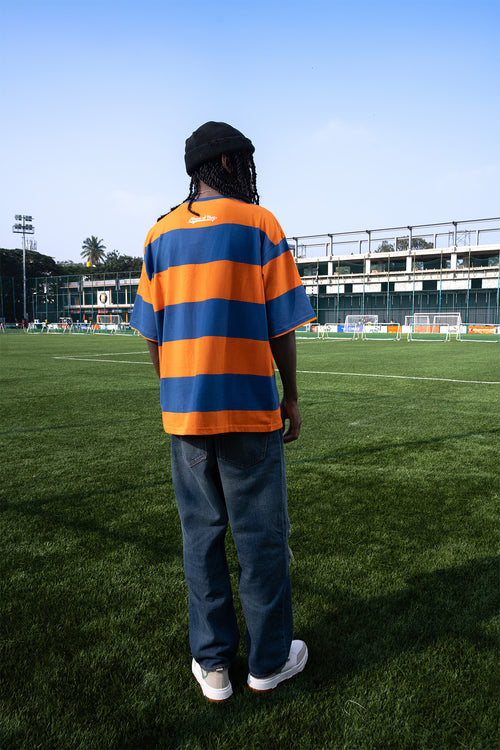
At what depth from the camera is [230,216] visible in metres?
1.77

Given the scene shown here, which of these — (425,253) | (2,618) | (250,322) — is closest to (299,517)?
(2,618)

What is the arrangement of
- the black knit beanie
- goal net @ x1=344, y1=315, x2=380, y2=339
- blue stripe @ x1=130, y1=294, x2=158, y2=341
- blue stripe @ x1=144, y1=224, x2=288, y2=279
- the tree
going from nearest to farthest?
blue stripe @ x1=144, y1=224, x2=288, y2=279, the black knit beanie, blue stripe @ x1=130, y1=294, x2=158, y2=341, goal net @ x1=344, y1=315, x2=380, y2=339, the tree

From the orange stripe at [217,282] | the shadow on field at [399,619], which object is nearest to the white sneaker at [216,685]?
the shadow on field at [399,619]

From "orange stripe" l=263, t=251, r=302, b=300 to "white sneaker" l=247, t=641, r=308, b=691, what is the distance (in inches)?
52.8

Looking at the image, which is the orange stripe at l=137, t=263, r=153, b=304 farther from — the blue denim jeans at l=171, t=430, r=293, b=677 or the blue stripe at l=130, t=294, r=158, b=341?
the blue denim jeans at l=171, t=430, r=293, b=677

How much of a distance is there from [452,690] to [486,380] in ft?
33.7

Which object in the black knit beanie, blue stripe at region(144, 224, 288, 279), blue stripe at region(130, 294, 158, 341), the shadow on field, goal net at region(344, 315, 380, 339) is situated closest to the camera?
blue stripe at region(144, 224, 288, 279)

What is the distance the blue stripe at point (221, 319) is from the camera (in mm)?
1788

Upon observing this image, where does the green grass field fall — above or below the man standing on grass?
below

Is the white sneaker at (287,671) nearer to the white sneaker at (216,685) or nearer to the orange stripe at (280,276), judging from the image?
the white sneaker at (216,685)

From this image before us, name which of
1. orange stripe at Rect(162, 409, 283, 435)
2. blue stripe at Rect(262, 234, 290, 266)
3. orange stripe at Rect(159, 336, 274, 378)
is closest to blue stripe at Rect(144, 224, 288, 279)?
blue stripe at Rect(262, 234, 290, 266)

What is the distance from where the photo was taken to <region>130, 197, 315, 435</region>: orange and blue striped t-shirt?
1782mm

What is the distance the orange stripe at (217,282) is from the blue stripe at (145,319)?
18cm

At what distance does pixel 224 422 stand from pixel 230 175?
877 mm
